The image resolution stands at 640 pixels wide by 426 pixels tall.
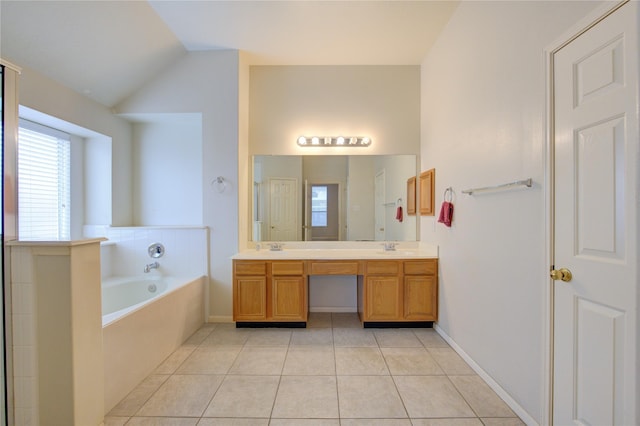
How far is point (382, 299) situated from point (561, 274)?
1654mm

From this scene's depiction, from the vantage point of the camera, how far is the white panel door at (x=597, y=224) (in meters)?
1.04

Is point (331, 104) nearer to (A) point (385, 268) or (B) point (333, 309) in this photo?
(A) point (385, 268)

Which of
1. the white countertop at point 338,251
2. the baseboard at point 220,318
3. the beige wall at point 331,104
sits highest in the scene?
the beige wall at point 331,104

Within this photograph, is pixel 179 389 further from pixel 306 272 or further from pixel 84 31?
pixel 84 31

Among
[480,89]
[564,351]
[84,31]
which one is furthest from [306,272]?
[84,31]

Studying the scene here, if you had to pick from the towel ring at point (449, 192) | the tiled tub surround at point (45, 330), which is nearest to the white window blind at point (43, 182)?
the tiled tub surround at point (45, 330)

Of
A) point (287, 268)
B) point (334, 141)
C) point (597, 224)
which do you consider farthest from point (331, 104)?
point (597, 224)

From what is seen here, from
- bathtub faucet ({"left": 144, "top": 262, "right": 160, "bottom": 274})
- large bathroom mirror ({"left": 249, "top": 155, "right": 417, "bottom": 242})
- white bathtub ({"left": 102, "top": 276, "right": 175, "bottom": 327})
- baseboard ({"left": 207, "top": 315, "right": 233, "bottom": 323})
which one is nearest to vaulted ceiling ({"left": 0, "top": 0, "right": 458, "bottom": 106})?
large bathroom mirror ({"left": 249, "top": 155, "right": 417, "bottom": 242})

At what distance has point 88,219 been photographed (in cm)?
303

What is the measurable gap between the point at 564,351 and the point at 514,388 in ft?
1.68

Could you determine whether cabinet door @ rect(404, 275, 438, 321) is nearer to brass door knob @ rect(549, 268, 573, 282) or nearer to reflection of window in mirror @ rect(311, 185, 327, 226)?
reflection of window in mirror @ rect(311, 185, 327, 226)

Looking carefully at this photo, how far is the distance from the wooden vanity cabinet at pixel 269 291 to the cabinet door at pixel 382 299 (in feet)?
2.17

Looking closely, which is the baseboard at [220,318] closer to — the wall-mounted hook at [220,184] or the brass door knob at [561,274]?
the wall-mounted hook at [220,184]

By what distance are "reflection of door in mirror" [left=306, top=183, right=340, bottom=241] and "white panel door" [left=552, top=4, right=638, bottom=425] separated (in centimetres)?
218
